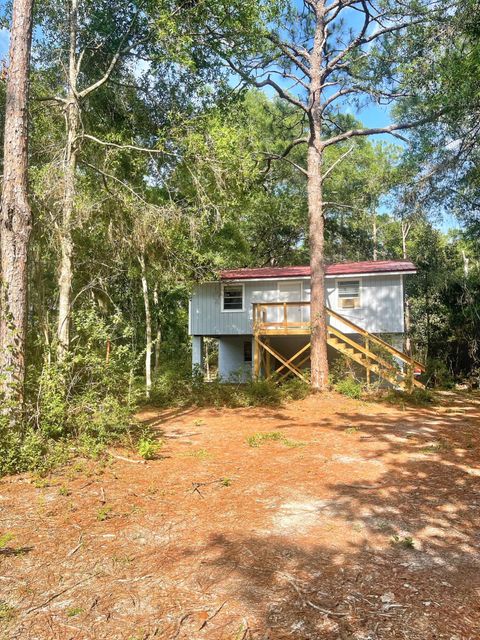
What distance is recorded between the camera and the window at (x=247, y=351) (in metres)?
22.1

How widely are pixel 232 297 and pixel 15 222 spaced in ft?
47.9

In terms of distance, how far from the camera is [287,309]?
1903 centimetres

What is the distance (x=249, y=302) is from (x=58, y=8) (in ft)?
40.3

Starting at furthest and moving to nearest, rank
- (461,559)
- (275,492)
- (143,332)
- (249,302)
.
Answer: (143,332), (249,302), (275,492), (461,559)

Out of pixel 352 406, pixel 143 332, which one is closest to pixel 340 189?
pixel 143 332

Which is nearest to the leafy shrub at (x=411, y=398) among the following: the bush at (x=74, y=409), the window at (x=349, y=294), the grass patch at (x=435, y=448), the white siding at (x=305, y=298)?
the grass patch at (x=435, y=448)

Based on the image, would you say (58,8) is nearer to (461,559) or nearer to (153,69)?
Result: (153,69)

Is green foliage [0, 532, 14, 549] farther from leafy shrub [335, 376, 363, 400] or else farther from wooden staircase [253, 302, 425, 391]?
wooden staircase [253, 302, 425, 391]

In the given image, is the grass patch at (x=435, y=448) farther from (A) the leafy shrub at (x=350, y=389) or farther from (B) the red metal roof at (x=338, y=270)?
(B) the red metal roof at (x=338, y=270)

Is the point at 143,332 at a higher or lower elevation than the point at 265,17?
lower

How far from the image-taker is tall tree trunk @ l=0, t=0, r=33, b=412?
5559 millimetres

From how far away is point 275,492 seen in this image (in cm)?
460

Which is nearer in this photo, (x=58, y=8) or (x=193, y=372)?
(x=58, y=8)

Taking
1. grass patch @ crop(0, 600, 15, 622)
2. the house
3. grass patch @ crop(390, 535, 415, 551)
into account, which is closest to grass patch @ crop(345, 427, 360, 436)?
grass patch @ crop(390, 535, 415, 551)
